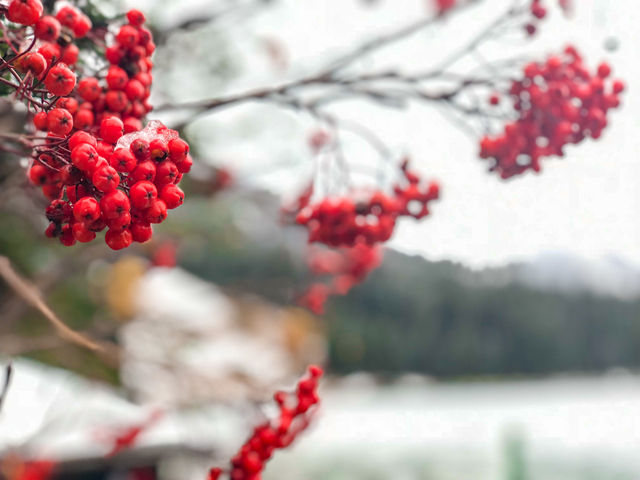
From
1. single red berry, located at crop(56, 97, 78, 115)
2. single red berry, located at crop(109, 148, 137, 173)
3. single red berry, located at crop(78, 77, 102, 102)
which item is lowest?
single red berry, located at crop(109, 148, 137, 173)

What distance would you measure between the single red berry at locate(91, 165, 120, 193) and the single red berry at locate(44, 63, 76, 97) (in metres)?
0.10

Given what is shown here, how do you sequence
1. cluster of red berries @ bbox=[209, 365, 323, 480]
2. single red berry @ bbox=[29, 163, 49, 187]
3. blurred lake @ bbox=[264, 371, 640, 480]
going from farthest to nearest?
1. blurred lake @ bbox=[264, 371, 640, 480]
2. cluster of red berries @ bbox=[209, 365, 323, 480]
3. single red berry @ bbox=[29, 163, 49, 187]

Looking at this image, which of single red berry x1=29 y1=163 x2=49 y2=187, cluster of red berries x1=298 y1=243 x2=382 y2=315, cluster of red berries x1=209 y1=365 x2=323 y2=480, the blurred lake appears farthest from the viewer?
the blurred lake

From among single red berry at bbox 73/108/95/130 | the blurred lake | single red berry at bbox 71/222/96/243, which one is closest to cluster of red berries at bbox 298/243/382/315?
the blurred lake

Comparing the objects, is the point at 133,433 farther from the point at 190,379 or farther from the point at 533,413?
the point at 533,413

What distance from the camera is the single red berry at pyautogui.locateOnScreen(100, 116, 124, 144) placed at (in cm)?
54

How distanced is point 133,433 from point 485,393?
48.4ft

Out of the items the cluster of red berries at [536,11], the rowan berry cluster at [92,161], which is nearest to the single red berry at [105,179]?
the rowan berry cluster at [92,161]

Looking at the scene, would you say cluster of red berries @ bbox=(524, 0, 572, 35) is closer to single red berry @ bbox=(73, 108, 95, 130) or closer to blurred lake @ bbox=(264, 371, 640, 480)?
single red berry @ bbox=(73, 108, 95, 130)

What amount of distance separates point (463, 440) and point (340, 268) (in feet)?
23.1

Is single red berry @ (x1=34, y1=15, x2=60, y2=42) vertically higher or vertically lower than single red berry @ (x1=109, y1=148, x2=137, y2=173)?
higher

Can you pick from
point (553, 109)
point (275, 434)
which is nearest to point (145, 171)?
point (275, 434)

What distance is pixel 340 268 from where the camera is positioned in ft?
6.91

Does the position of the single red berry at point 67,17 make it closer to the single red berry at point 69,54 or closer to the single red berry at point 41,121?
the single red berry at point 69,54
